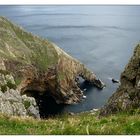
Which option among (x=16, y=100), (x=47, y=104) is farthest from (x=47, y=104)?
(x=16, y=100)

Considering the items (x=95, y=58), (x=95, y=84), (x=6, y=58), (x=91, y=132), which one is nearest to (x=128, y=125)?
(x=91, y=132)

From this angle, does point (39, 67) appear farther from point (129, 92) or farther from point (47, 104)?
point (129, 92)

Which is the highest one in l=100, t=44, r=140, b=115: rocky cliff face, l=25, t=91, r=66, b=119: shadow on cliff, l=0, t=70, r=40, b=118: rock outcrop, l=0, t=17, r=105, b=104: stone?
l=100, t=44, r=140, b=115: rocky cliff face

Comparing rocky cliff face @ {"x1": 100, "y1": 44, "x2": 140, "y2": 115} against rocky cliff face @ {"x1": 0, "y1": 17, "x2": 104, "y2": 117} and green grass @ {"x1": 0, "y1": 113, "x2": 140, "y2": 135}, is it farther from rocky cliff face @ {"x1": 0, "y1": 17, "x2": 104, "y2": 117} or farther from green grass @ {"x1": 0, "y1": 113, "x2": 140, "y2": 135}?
rocky cliff face @ {"x1": 0, "y1": 17, "x2": 104, "y2": 117}

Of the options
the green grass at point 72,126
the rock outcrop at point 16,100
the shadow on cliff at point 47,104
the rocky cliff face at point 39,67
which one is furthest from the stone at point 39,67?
the green grass at point 72,126

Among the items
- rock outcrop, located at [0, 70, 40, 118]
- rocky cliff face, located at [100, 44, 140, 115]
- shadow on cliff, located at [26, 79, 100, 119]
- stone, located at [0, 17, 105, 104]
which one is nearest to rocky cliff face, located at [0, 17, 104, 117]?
stone, located at [0, 17, 105, 104]

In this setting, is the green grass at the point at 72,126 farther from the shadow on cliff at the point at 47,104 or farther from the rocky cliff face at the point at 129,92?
the shadow on cliff at the point at 47,104

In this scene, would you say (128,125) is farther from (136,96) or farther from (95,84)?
(95,84)
